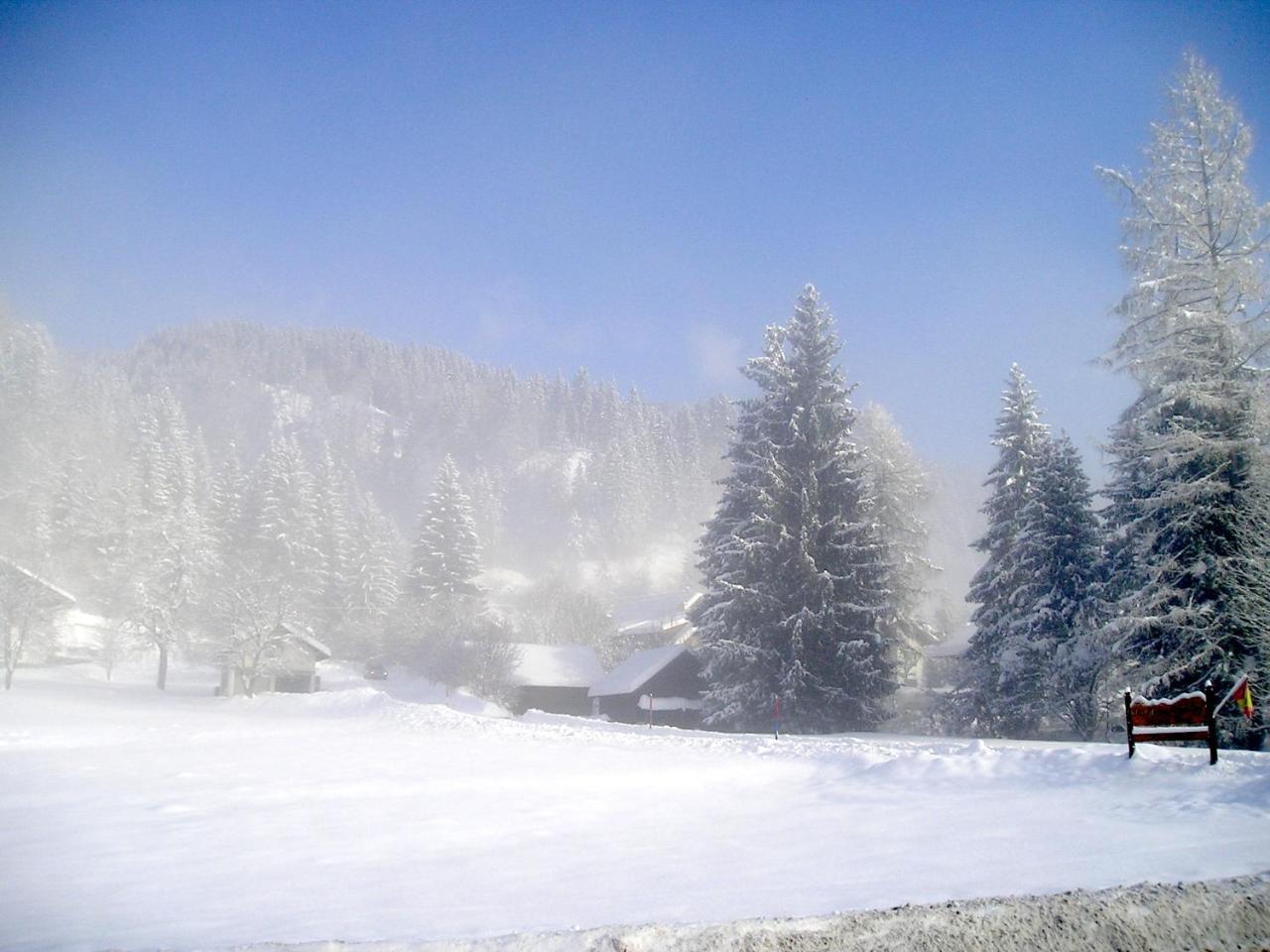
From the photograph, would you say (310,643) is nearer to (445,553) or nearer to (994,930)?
(445,553)

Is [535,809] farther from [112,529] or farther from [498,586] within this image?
[498,586]

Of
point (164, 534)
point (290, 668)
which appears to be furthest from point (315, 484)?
point (290, 668)

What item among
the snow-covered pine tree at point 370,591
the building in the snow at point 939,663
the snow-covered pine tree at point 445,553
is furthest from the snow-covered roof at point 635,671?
the snow-covered pine tree at point 370,591

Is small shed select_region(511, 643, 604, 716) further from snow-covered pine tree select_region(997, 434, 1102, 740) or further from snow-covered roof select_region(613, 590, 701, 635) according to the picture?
snow-covered pine tree select_region(997, 434, 1102, 740)

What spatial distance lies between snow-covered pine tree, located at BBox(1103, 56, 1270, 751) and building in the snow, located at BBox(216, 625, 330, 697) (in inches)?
1878

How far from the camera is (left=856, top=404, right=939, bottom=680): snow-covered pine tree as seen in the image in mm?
37656

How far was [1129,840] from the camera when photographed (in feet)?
22.5

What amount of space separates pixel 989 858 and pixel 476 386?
164900 mm

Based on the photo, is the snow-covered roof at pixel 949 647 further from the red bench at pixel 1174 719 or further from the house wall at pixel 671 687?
the red bench at pixel 1174 719

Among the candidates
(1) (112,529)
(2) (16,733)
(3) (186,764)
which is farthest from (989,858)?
(1) (112,529)

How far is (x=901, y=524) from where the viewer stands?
40812mm

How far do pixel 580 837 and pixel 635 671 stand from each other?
129 ft

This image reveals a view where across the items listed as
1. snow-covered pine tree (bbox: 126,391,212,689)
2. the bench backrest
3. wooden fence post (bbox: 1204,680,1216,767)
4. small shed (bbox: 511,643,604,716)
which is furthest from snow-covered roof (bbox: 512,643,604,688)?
wooden fence post (bbox: 1204,680,1216,767)

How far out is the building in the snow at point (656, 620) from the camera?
73.1m
